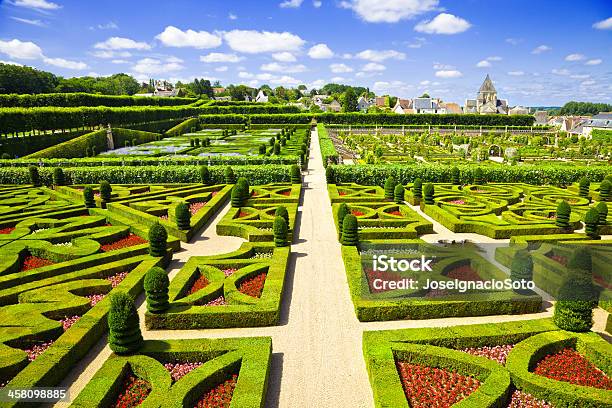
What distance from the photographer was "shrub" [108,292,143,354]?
9.06 m

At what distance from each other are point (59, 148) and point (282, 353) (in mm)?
41694

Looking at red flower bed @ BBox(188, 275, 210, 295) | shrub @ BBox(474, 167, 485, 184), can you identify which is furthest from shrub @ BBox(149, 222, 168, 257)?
shrub @ BBox(474, 167, 485, 184)

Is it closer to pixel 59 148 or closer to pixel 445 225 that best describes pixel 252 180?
pixel 445 225

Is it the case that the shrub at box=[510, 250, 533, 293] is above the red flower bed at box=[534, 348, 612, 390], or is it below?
above

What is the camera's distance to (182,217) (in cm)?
1769

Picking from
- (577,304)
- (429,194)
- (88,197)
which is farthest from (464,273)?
(88,197)

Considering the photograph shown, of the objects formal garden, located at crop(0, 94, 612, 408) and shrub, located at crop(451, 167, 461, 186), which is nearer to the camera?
formal garden, located at crop(0, 94, 612, 408)

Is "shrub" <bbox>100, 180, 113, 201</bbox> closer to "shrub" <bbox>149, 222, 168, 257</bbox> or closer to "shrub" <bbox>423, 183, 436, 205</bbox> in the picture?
"shrub" <bbox>149, 222, 168, 257</bbox>

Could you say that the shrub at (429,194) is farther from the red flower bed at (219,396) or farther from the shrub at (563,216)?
the red flower bed at (219,396)

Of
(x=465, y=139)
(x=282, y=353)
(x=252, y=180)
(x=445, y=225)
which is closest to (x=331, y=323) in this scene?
(x=282, y=353)

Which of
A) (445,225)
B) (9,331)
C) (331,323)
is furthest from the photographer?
(445,225)

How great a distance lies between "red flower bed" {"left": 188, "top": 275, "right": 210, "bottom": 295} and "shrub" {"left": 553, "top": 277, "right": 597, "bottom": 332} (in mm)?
10321

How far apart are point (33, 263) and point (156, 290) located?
22.7 feet

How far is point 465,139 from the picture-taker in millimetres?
53344
